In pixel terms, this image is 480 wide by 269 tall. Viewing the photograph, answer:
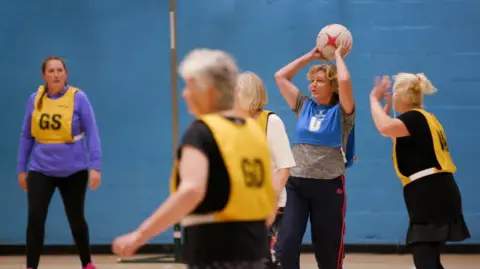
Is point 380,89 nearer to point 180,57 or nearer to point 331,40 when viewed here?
point 331,40

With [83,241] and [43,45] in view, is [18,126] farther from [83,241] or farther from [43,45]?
[83,241]

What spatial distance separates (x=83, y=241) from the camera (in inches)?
240

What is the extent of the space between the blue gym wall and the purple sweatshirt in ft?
4.66

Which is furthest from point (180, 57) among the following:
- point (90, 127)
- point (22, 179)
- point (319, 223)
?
point (319, 223)

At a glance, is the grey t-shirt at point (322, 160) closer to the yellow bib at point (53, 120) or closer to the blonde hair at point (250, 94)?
the blonde hair at point (250, 94)

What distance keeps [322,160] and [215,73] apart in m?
2.20

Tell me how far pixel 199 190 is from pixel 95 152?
3563 millimetres

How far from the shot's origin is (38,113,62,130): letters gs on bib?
603 centimetres

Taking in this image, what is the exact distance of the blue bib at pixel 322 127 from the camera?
5.03 metres

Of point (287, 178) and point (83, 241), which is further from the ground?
point (287, 178)

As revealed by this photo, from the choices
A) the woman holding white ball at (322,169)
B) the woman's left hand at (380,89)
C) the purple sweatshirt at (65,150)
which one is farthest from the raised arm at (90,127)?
the woman's left hand at (380,89)

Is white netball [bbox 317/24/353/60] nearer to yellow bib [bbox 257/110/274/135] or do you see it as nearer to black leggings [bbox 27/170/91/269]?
yellow bib [bbox 257/110/274/135]

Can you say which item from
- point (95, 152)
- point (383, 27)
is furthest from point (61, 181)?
point (383, 27)

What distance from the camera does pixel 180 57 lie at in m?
7.56
